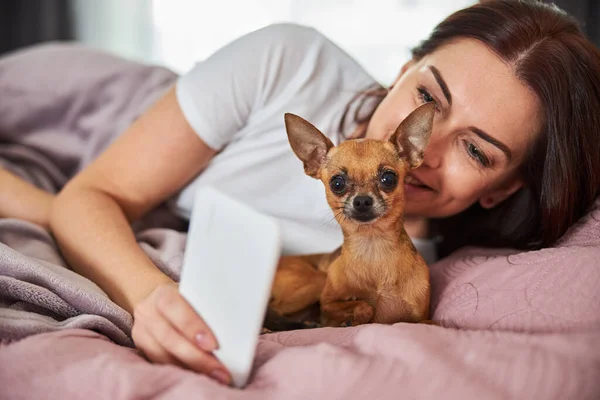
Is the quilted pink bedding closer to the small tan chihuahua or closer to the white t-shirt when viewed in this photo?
the small tan chihuahua

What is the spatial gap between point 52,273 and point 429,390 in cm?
73

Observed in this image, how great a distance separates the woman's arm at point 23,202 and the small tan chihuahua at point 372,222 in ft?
2.40

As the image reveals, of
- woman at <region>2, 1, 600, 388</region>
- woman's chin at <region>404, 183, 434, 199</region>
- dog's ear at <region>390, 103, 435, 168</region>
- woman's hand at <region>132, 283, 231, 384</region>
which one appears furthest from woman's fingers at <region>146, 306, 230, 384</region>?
woman's chin at <region>404, 183, 434, 199</region>

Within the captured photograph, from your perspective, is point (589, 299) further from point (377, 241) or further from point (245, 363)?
point (245, 363)

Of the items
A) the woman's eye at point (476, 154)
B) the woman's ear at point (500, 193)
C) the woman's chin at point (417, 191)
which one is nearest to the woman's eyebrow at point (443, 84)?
the woman's eye at point (476, 154)

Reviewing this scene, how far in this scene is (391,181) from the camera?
1.15m

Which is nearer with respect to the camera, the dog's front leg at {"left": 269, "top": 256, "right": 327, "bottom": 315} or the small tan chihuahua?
the small tan chihuahua

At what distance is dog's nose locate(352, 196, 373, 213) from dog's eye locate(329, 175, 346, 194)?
A: 0.06 m

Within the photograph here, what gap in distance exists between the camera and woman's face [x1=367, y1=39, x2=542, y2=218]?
1251mm

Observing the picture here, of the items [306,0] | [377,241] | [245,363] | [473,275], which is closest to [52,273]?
[245,363]

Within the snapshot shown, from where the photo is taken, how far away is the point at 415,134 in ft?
3.87

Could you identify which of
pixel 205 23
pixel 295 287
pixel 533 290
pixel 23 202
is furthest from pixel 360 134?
pixel 205 23

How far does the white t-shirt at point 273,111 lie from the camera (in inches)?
54.7

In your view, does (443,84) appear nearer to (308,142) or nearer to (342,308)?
(308,142)
